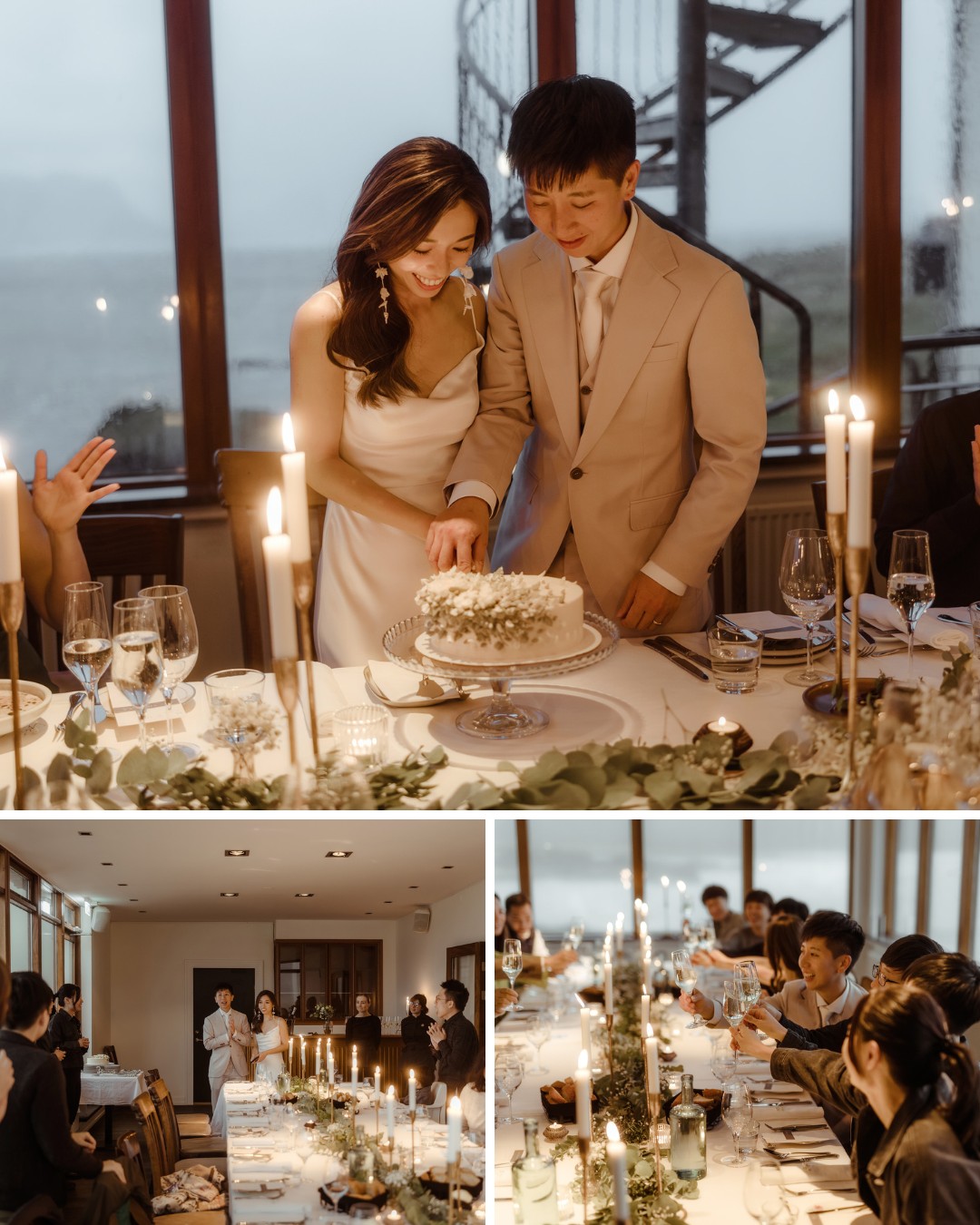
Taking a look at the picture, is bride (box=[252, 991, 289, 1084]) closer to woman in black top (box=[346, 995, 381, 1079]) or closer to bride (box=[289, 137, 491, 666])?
woman in black top (box=[346, 995, 381, 1079])

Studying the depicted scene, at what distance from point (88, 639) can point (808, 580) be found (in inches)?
46.5

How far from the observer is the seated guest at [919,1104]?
161 cm

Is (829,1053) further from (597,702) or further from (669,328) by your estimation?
(669,328)

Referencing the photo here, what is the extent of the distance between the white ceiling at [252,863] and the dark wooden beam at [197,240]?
2.70m

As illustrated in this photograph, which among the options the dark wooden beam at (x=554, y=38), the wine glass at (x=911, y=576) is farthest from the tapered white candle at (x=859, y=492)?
the dark wooden beam at (x=554, y=38)

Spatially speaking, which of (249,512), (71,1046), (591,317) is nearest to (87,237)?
(249,512)

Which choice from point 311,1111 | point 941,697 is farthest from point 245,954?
point 941,697

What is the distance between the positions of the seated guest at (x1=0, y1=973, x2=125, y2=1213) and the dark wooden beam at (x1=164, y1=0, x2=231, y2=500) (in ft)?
9.14

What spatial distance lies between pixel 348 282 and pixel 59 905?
1455mm

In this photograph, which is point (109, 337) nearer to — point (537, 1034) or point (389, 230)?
point (389, 230)

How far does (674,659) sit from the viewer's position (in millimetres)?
2215

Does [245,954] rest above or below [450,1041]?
above

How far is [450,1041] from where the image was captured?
1.75 m

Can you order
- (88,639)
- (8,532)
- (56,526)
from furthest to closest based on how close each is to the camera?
(56,526) < (88,639) < (8,532)
